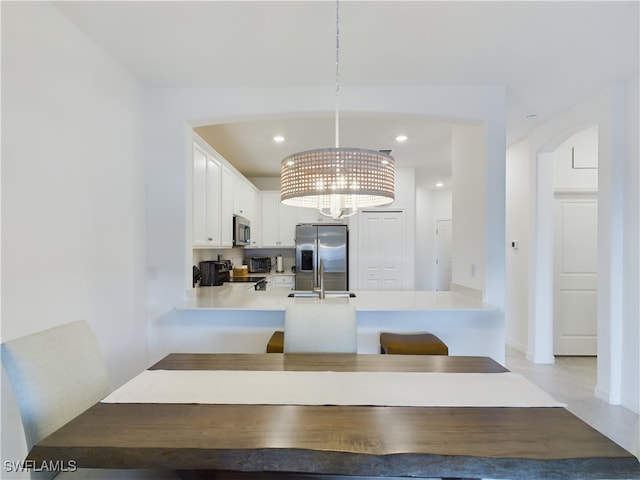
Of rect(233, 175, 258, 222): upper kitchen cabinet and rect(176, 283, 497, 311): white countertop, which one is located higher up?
rect(233, 175, 258, 222): upper kitchen cabinet

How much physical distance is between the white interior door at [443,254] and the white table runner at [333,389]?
5913 mm

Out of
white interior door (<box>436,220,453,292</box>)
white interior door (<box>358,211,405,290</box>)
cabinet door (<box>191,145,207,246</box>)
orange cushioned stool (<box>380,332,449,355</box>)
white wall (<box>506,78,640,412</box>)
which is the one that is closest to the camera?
orange cushioned stool (<box>380,332,449,355</box>)

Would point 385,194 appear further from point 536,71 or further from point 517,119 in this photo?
point 517,119

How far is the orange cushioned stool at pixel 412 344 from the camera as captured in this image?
2.08 meters

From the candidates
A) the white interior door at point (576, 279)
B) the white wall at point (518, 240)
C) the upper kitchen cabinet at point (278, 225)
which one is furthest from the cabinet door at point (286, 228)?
the white interior door at point (576, 279)

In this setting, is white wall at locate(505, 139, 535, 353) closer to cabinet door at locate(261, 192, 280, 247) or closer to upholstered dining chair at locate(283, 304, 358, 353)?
upholstered dining chair at locate(283, 304, 358, 353)

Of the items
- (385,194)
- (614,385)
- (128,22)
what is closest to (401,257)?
(614,385)

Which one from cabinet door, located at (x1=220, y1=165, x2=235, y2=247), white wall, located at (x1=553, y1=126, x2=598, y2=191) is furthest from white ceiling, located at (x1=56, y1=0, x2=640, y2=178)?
cabinet door, located at (x1=220, y1=165, x2=235, y2=247)

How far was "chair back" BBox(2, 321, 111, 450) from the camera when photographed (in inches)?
42.7

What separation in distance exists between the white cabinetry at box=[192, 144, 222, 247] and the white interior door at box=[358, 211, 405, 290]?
2.58 metres

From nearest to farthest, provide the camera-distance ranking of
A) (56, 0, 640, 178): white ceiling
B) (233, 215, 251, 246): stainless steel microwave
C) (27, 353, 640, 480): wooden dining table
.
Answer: (27, 353, 640, 480): wooden dining table
(56, 0, 640, 178): white ceiling
(233, 215, 251, 246): stainless steel microwave

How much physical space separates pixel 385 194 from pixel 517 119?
2488 millimetres

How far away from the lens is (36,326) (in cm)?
156

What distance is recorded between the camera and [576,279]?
147 inches
